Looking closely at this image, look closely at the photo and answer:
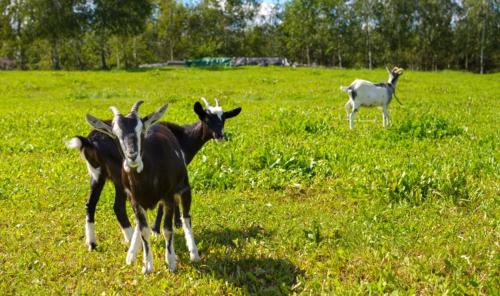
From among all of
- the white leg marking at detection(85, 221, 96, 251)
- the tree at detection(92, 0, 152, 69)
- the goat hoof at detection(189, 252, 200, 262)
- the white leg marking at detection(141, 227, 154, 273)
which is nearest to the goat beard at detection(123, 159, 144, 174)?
the white leg marking at detection(141, 227, 154, 273)

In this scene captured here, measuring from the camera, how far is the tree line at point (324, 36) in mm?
77500

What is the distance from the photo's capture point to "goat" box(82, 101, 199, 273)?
5.47 m

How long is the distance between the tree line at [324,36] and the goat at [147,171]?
70.2 meters

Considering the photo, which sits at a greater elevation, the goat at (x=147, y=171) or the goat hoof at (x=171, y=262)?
the goat at (x=147, y=171)

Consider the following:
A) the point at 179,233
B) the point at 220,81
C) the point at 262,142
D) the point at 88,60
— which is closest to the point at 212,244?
the point at 179,233

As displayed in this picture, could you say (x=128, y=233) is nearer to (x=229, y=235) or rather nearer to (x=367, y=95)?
(x=229, y=235)

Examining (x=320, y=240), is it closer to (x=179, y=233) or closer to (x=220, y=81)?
(x=179, y=233)

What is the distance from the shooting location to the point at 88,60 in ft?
286

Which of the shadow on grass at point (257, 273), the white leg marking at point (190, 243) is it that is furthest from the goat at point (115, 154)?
the shadow on grass at point (257, 273)

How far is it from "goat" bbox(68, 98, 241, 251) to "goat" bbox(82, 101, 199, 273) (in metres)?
0.55

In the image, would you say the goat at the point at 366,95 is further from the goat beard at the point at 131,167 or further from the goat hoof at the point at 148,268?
the goat beard at the point at 131,167

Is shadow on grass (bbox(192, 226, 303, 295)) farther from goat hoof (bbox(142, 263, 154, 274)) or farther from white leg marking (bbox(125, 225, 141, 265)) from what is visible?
white leg marking (bbox(125, 225, 141, 265))

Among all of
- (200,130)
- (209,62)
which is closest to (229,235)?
(200,130)

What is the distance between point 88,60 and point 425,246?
87.2 m
